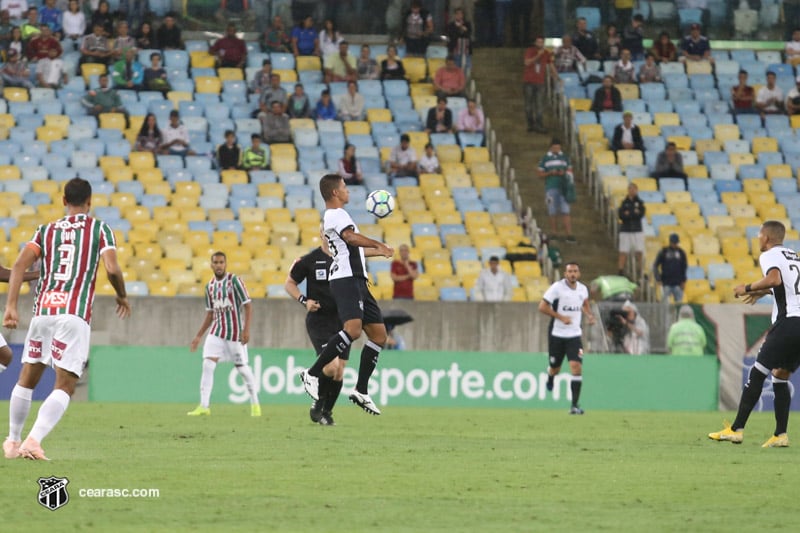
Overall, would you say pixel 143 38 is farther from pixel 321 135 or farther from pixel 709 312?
pixel 709 312

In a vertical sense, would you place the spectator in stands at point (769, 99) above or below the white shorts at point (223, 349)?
above

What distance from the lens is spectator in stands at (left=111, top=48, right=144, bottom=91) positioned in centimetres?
3138

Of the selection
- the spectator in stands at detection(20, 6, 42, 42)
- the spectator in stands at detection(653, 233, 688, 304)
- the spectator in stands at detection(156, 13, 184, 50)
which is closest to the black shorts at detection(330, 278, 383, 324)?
the spectator in stands at detection(653, 233, 688, 304)

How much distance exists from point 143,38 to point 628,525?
26.0 meters

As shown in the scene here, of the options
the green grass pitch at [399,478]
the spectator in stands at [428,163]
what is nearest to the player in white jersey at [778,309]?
the green grass pitch at [399,478]

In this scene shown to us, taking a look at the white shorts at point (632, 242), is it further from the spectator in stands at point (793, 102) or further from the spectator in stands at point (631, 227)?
the spectator in stands at point (793, 102)

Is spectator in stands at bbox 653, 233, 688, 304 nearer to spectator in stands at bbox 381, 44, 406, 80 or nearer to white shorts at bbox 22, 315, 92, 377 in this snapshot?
spectator in stands at bbox 381, 44, 406, 80

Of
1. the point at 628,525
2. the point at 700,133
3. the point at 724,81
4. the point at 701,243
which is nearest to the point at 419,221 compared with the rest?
the point at 701,243

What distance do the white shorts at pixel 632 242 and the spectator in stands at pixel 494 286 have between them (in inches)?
140

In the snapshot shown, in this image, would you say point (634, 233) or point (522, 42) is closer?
point (634, 233)

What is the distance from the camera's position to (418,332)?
25312 millimetres

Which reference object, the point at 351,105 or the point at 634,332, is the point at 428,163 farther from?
the point at 634,332

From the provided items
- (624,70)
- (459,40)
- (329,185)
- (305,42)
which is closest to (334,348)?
(329,185)

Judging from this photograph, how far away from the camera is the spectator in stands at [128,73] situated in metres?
31.4
